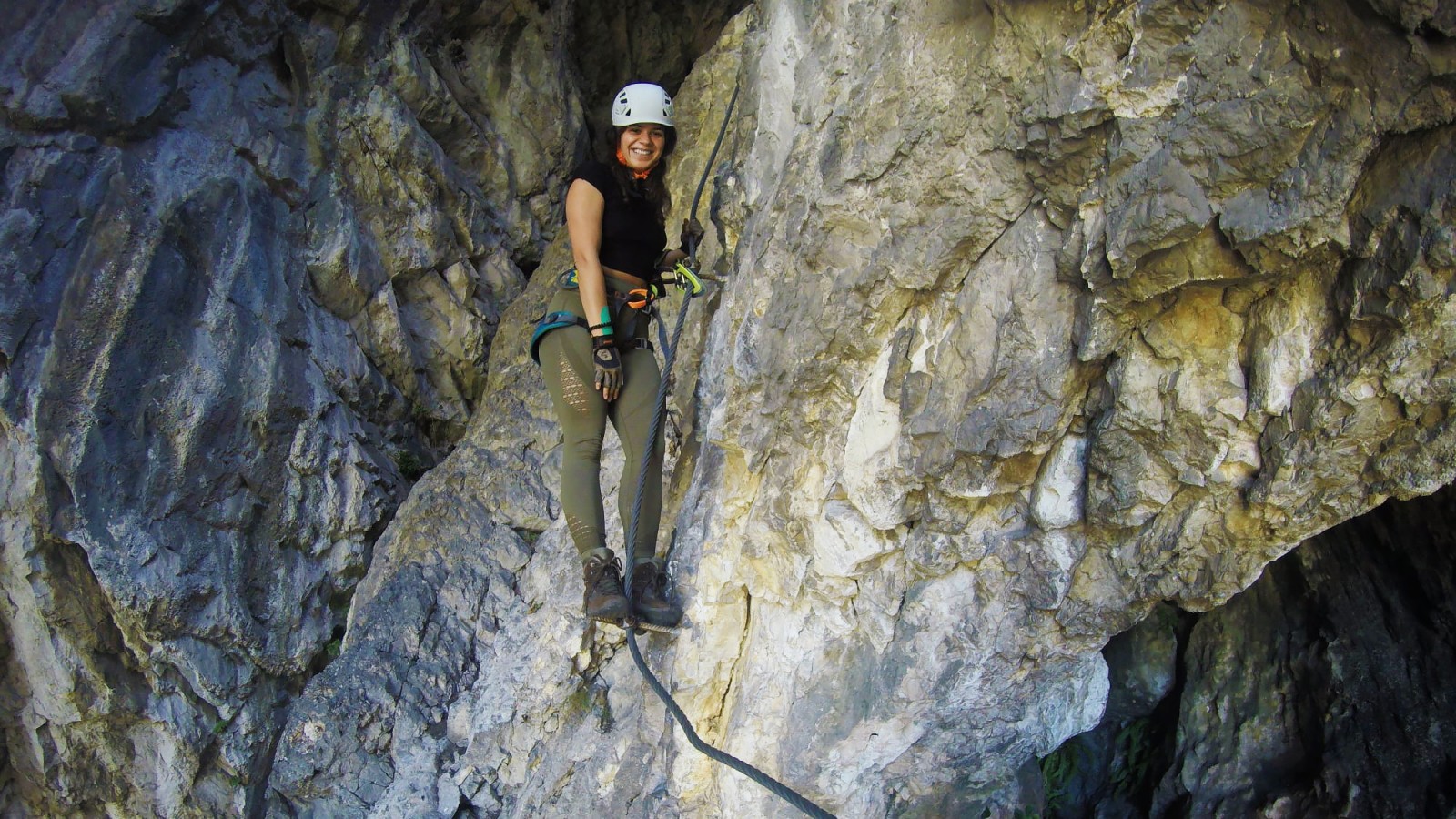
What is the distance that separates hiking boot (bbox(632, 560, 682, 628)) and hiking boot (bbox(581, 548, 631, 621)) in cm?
8

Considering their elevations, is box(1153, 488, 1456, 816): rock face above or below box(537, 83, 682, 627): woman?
below

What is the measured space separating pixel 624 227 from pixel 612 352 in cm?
57

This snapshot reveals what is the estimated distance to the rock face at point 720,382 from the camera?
2.21 metres

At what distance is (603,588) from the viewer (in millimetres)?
3480

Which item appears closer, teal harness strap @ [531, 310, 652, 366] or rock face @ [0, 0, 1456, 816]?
rock face @ [0, 0, 1456, 816]

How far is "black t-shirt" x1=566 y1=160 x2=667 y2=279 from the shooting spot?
3613 millimetres

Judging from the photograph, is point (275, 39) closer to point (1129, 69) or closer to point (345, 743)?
point (345, 743)

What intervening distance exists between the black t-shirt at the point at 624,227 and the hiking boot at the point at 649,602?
1263mm

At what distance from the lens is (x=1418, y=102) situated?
6.29 feet

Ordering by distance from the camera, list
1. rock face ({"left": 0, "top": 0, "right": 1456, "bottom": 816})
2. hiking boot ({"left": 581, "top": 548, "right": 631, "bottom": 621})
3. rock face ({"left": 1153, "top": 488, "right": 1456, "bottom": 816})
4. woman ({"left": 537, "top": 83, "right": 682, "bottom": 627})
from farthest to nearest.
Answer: woman ({"left": 537, "top": 83, "right": 682, "bottom": 627}), hiking boot ({"left": 581, "top": 548, "right": 631, "bottom": 621}), rock face ({"left": 1153, "top": 488, "right": 1456, "bottom": 816}), rock face ({"left": 0, "top": 0, "right": 1456, "bottom": 816})

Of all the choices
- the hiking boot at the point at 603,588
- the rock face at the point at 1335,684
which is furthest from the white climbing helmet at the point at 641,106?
the rock face at the point at 1335,684

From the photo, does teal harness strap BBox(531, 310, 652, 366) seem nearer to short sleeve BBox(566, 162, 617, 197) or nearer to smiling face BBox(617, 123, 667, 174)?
short sleeve BBox(566, 162, 617, 197)

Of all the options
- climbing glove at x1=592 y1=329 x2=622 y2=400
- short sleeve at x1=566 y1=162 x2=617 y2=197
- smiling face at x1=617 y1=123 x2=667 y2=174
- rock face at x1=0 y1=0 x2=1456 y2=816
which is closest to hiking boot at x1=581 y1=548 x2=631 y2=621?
rock face at x1=0 y1=0 x2=1456 y2=816

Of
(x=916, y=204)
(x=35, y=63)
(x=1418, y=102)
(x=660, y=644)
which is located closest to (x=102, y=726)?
(x=660, y=644)
